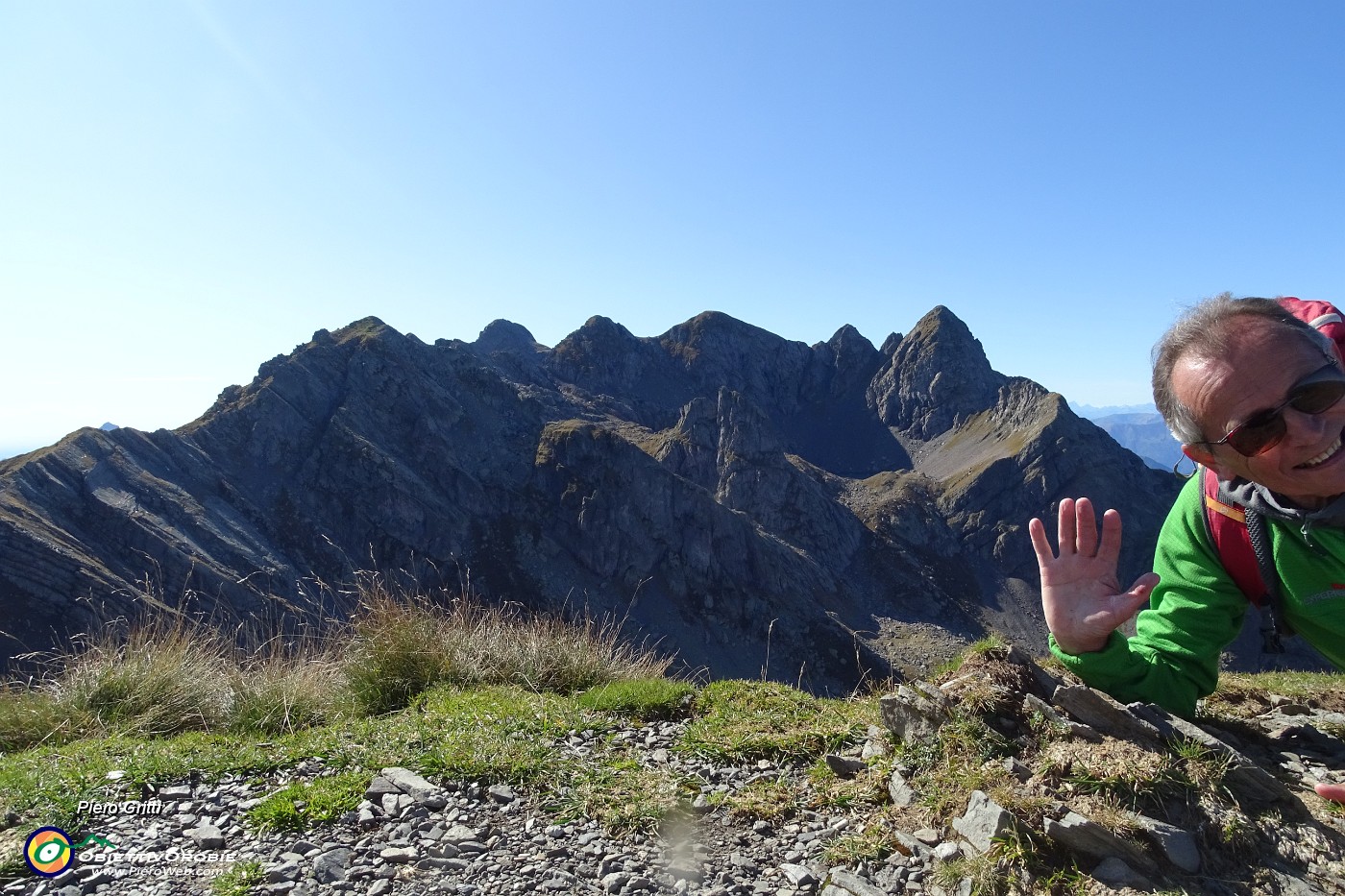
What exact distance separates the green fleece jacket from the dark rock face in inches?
2710

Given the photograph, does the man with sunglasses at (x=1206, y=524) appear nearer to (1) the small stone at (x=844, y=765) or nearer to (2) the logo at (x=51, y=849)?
(1) the small stone at (x=844, y=765)

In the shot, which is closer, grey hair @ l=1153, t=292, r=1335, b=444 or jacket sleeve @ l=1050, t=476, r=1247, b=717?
grey hair @ l=1153, t=292, r=1335, b=444

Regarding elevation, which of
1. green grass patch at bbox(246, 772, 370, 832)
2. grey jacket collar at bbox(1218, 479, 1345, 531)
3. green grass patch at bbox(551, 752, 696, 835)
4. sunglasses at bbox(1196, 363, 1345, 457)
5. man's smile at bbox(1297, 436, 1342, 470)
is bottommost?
green grass patch at bbox(246, 772, 370, 832)

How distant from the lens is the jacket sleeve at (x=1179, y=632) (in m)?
3.79

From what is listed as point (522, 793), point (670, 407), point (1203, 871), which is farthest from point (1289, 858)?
point (670, 407)

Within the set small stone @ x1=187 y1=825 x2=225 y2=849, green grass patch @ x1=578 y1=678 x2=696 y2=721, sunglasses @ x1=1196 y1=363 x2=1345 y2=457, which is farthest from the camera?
green grass patch @ x1=578 y1=678 x2=696 y2=721

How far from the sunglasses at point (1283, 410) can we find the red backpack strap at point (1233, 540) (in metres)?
0.64

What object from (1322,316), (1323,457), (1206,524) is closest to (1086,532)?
(1206,524)

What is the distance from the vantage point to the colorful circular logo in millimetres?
3883

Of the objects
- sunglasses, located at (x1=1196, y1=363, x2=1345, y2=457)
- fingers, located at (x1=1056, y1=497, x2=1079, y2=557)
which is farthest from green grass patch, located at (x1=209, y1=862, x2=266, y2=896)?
sunglasses, located at (x1=1196, y1=363, x2=1345, y2=457)

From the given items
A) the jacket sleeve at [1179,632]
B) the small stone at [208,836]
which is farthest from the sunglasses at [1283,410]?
the small stone at [208,836]

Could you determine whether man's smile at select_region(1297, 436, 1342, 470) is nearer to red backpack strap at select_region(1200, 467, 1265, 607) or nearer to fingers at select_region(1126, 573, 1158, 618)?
red backpack strap at select_region(1200, 467, 1265, 607)

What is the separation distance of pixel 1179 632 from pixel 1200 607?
0.21 meters

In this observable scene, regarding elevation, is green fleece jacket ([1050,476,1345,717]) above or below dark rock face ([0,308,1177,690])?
above
